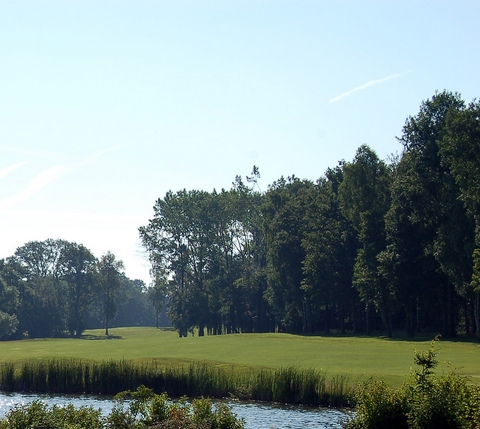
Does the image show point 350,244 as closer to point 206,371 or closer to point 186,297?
point 186,297

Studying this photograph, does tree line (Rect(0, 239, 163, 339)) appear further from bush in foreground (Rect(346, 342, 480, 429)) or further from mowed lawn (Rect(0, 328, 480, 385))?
bush in foreground (Rect(346, 342, 480, 429))

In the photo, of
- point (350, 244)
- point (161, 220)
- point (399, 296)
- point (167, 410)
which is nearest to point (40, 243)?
point (161, 220)

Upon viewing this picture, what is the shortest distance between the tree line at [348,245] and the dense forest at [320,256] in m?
0.16

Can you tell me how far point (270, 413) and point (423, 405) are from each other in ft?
50.3

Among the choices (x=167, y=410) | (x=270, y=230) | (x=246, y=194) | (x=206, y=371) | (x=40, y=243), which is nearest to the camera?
(x=167, y=410)

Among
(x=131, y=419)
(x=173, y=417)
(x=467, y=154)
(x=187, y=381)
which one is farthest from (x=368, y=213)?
(x=173, y=417)

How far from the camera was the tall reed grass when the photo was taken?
35938mm

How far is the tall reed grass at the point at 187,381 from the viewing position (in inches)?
1415

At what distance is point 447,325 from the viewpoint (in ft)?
244

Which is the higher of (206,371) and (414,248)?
(414,248)

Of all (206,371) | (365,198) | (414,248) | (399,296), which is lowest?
(206,371)

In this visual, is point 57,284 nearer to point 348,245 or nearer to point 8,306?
point 8,306

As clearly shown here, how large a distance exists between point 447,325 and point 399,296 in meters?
5.54

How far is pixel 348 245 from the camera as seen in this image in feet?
305
